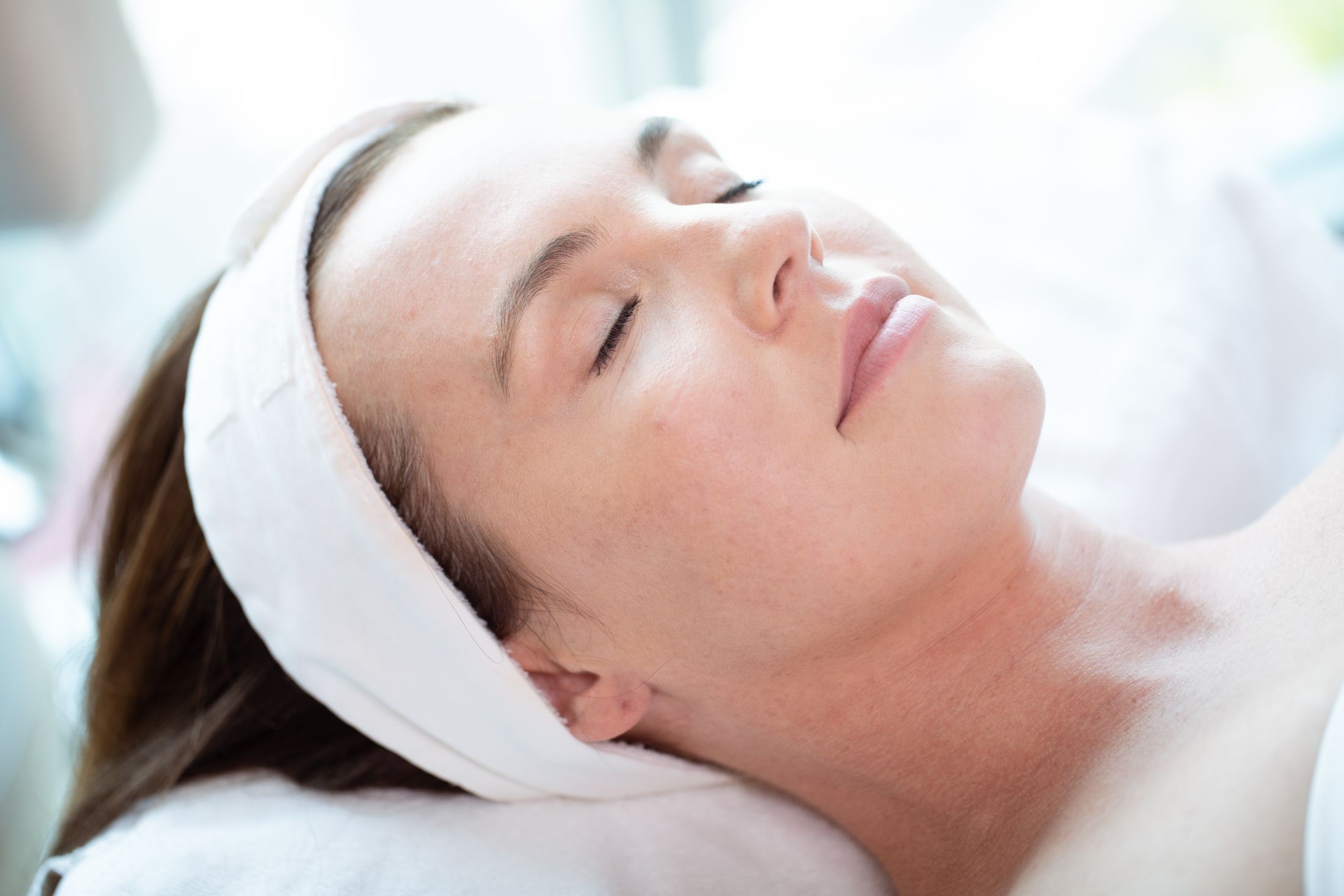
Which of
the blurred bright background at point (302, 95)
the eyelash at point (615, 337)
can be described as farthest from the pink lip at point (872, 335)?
the blurred bright background at point (302, 95)

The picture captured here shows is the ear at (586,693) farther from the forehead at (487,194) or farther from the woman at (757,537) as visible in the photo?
the forehead at (487,194)

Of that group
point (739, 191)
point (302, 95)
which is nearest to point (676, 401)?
point (739, 191)

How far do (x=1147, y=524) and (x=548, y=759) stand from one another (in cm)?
89

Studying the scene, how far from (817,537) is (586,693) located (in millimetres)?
366

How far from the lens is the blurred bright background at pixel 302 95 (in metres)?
1.72

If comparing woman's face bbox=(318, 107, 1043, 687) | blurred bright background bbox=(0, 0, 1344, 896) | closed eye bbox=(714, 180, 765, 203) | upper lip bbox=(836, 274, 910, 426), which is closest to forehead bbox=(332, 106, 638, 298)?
woman's face bbox=(318, 107, 1043, 687)

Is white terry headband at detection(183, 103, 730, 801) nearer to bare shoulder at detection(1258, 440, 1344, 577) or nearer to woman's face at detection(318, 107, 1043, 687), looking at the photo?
woman's face at detection(318, 107, 1043, 687)

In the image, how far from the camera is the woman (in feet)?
2.98

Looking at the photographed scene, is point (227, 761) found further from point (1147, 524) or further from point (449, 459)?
point (1147, 524)

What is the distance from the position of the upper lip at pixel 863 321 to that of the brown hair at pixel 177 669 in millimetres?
605

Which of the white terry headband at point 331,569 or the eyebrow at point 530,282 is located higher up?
the eyebrow at point 530,282

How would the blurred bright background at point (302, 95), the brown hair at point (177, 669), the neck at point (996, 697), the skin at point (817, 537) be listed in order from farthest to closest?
the blurred bright background at point (302, 95) → the brown hair at point (177, 669) → the neck at point (996, 697) → the skin at point (817, 537)

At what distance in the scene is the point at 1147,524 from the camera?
142cm

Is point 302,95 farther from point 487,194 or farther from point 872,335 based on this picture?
point 872,335
